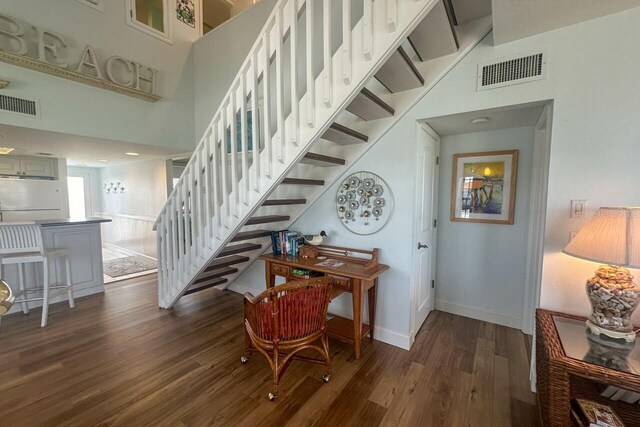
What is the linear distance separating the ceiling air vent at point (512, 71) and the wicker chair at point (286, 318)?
1828 mm

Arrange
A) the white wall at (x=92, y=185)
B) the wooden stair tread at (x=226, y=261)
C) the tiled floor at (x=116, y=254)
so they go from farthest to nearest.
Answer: the white wall at (x=92, y=185) < the tiled floor at (x=116, y=254) < the wooden stair tread at (x=226, y=261)

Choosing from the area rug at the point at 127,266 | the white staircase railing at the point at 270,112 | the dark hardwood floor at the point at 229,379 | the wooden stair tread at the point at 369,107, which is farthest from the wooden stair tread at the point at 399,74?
the area rug at the point at 127,266

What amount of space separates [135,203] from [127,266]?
1.49 meters

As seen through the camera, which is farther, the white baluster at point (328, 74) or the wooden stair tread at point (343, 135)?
the wooden stair tread at point (343, 135)

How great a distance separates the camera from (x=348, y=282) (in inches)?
87.5

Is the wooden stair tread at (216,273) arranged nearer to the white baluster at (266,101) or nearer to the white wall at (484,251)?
the white baluster at (266,101)

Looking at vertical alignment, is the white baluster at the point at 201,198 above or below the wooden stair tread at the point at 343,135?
below

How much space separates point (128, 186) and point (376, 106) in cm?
603

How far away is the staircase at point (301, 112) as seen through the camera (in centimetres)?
161

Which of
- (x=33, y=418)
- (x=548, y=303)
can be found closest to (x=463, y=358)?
(x=548, y=303)

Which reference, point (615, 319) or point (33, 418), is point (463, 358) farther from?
point (33, 418)

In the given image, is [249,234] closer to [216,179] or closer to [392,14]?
[216,179]

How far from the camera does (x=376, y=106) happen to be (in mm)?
2062

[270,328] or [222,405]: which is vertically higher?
[270,328]
